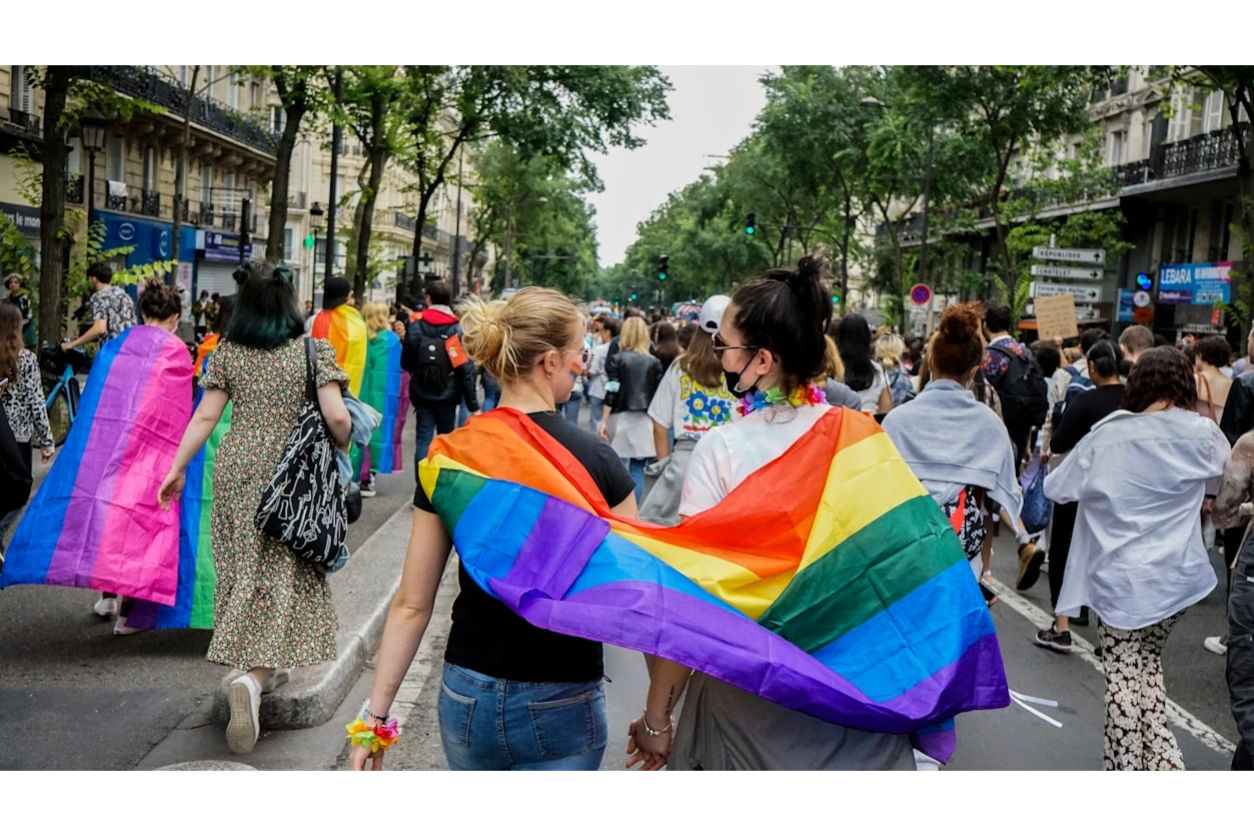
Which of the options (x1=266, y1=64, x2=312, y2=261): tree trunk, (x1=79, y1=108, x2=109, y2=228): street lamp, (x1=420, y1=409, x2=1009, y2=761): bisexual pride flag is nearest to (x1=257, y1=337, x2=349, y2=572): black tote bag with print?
(x1=420, y1=409, x2=1009, y2=761): bisexual pride flag

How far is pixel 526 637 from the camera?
2.95m

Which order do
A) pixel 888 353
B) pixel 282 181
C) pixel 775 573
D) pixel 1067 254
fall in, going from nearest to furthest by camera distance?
pixel 775 573, pixel 888 353, pixel 282 181, pixel 1067 254

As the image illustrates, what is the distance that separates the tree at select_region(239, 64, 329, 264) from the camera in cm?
1864

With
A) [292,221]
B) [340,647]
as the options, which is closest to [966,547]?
[340,647]

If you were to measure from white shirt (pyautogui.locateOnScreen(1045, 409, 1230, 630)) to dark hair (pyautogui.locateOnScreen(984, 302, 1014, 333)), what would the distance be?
13.3 feet

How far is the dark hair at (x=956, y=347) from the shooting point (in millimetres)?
5719

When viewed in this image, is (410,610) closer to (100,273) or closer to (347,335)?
(347,335)

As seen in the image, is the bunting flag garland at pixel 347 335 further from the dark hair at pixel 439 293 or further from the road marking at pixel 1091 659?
the road marking at pixel 1091 659

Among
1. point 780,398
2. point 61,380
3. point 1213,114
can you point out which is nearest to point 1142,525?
point 780,398

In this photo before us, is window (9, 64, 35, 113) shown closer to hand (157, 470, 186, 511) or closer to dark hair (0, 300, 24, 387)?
dark hair (0, 300, 24, 387)

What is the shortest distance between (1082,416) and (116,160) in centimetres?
3583

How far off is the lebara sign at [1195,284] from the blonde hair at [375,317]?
2422 cm

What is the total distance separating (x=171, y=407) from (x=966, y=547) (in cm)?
385

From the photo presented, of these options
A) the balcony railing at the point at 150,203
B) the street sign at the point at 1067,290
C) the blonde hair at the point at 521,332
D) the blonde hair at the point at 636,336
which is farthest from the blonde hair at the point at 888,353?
the balcony railing at the point at 150,203
